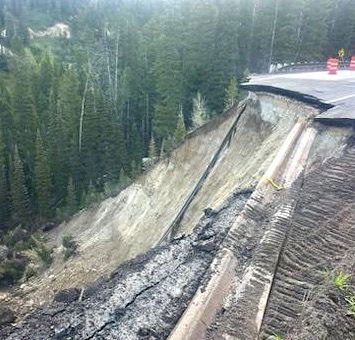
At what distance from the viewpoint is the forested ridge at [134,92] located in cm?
2836

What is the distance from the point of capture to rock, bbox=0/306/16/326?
11.8m

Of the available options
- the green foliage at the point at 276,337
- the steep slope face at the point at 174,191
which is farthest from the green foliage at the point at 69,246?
the green foliage at the point at 276,337

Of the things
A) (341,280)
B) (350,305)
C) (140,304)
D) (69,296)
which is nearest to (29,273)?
(69,296)

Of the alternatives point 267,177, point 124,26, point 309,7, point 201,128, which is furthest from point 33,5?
point 267,177

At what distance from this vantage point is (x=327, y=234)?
265 inches

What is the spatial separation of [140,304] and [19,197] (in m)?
22.4

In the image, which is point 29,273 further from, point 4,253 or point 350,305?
point 350,305

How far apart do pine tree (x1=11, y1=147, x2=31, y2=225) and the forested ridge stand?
7cm

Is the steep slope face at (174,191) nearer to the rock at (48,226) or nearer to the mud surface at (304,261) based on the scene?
the mud surface at (304,261)

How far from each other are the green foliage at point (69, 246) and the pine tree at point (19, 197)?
25.4ft

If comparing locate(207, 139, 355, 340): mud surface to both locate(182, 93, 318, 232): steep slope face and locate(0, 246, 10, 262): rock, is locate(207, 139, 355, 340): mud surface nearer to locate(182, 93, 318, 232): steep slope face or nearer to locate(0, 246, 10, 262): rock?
locate(182, 93, 318, 232): steep slope face

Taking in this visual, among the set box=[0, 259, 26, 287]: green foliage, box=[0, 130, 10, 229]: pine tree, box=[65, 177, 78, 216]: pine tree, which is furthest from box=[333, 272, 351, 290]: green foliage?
box=[0, 130, 10, 229]: pine tree

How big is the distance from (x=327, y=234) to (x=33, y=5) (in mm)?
92809

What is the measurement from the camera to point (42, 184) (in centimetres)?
2792
